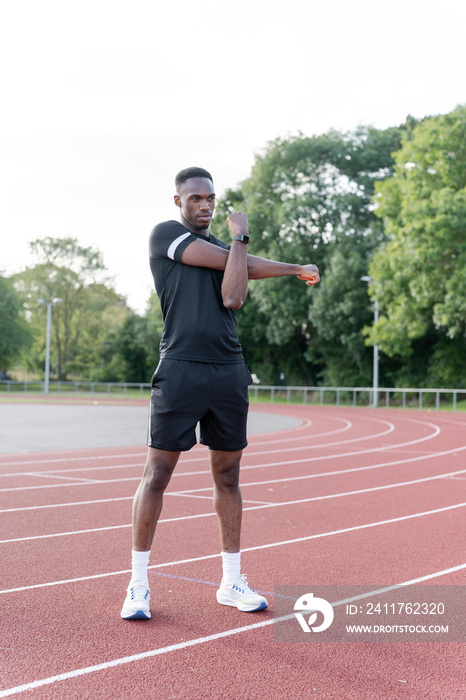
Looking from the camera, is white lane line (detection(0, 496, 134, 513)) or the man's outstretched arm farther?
white lane line (detection(0, 496, 134, 513))

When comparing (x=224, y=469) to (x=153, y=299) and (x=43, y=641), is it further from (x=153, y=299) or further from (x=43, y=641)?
(x=153, y=299)

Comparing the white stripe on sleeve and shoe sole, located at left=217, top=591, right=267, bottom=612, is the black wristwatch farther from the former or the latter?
shoe sole, located at left=217, top=591, right=267, bottom=612

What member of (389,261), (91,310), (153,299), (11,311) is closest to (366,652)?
(389,261)

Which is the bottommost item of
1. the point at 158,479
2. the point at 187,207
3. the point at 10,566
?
the point at 10,566

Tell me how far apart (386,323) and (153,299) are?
2151 centimetres

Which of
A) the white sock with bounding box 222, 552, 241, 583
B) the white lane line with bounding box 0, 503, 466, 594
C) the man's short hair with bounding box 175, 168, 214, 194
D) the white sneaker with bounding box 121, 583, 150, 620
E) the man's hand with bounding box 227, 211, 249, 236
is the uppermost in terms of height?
the man's short hair with bounding box 175, 168, 214, 194

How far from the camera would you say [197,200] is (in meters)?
4.01

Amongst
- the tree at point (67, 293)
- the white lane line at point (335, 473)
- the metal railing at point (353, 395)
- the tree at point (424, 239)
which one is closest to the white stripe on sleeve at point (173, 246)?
the white lane line at point (335, 473)

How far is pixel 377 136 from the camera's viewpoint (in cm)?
4194

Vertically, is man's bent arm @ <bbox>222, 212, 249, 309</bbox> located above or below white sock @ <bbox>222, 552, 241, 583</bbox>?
above

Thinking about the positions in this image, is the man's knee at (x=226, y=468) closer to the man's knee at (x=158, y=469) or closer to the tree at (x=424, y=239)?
the man's knee at (x=158, y=469)

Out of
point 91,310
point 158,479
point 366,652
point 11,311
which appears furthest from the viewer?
point 91,310

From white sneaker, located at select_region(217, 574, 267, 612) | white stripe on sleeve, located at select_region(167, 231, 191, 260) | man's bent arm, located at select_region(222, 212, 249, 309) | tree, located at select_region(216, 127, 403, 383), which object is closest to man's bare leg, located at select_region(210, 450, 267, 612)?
white sneaker, located at select_region(217, 574, 267, 612)

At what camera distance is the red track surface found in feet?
10.0
